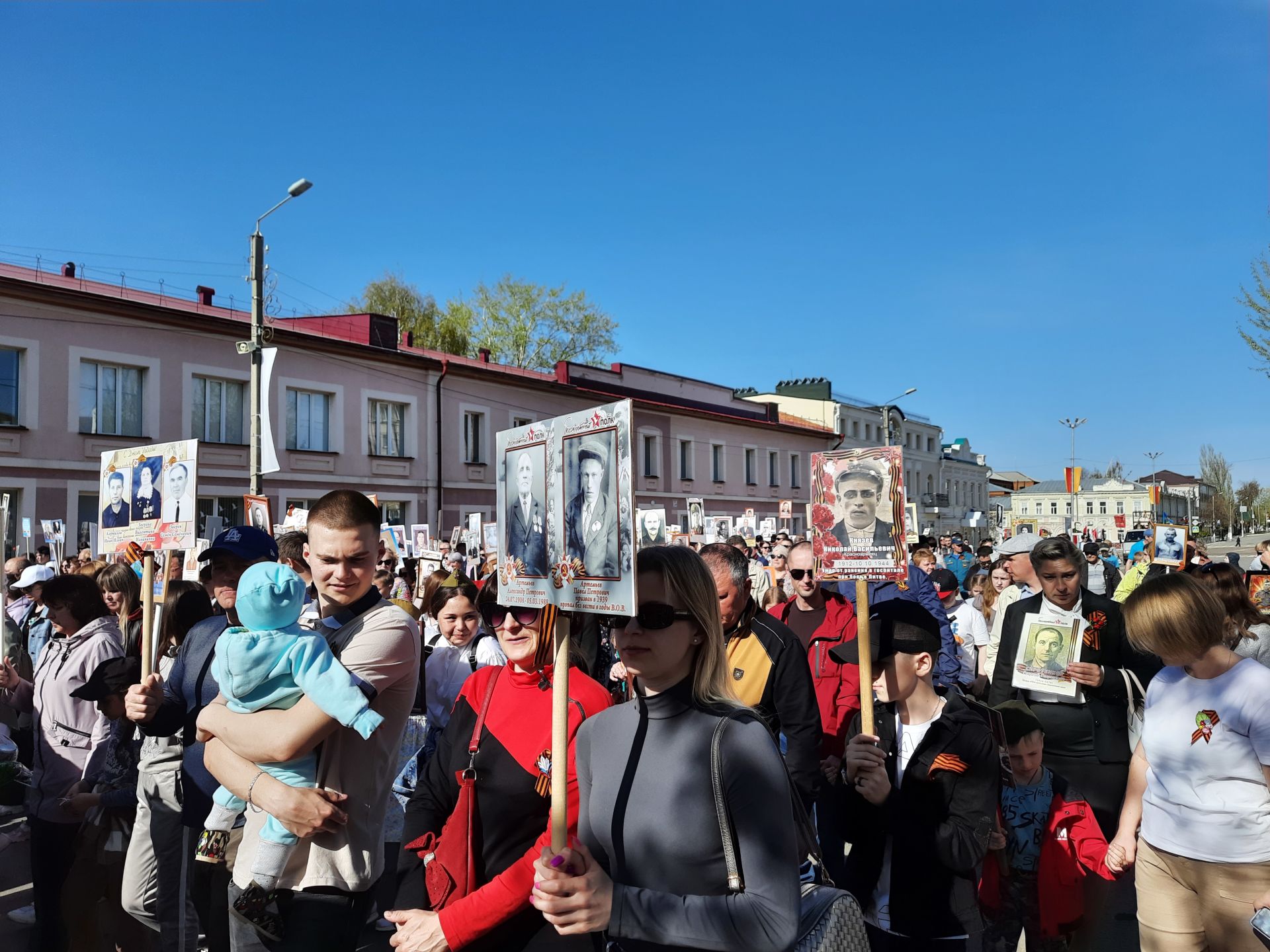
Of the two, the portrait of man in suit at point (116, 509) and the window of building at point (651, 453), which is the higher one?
the window of building at point (651, 453)

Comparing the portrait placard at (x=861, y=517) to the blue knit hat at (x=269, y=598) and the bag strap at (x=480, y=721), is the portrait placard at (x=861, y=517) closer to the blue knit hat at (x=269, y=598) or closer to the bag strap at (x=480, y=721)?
the bag strap at (x=480, y=721)

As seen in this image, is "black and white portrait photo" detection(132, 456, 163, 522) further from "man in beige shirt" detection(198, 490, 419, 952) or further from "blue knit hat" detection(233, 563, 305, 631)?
"blue knit hat" detection(233, 563, 305, 631)

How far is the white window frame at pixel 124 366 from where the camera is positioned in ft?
75.0

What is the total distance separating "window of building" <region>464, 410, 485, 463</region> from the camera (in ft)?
112

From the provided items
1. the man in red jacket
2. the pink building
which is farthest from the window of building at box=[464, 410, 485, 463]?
the man in red jacket

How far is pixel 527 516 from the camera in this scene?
2930 mm

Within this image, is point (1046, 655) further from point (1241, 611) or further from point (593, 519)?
point (593, 519)

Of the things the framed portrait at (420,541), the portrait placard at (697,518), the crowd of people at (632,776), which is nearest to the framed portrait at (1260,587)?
the crowd of people at (632,776)

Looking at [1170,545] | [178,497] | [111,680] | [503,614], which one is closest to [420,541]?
[178,497]

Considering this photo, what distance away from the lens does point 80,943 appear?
4.64 meters

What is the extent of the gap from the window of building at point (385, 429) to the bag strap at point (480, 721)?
28.3m

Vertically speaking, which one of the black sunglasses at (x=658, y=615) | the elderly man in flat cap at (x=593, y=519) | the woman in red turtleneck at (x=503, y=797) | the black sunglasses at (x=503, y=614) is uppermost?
the elderly man in flat cap at (x=593, y=519)

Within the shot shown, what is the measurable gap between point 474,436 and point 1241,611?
30497 mm

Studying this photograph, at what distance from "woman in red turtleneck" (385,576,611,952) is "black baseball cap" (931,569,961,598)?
8510mm
